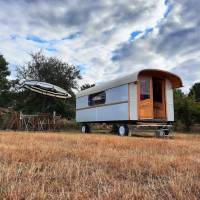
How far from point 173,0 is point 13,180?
31.8ft

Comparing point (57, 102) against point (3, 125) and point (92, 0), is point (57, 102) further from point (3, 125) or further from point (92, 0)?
point (92, 0)

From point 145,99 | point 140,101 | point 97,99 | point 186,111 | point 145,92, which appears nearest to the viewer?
point 140,101

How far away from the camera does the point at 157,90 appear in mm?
14266

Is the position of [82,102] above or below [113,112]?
above

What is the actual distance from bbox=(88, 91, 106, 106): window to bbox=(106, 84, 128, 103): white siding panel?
578 millimetres

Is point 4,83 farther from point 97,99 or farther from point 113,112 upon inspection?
point 113,112

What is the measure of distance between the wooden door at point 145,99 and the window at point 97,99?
2542 mm

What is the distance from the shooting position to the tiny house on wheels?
509 inches

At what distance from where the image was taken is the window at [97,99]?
15.5m

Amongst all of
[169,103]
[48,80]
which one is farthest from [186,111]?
[48,80]

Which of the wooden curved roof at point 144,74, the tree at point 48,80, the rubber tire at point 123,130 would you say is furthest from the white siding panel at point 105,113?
the tree at point 48,80

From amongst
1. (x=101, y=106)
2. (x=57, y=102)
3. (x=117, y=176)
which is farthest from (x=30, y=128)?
(x=117, y=176)

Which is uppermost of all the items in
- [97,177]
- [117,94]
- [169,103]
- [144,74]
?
[144,74]

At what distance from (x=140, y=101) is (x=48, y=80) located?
13837 millimetres
